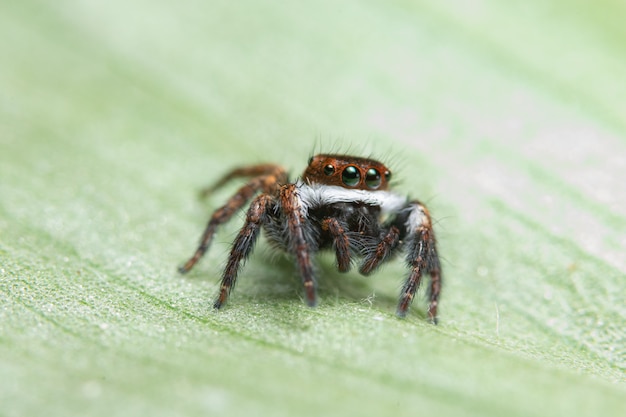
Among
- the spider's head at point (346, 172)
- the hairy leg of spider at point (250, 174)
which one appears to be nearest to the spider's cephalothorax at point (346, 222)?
the spider's head at point (346, 172)

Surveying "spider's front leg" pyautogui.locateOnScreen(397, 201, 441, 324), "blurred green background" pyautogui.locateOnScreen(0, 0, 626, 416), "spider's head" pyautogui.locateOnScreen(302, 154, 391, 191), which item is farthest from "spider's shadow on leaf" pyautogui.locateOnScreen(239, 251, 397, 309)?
"spider's head" pyautogui.locateOnScreen(302, 154, 391, 191)

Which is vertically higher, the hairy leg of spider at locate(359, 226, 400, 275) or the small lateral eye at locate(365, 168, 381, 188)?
the small lateral eye at locate(365, 168, 381, 188)

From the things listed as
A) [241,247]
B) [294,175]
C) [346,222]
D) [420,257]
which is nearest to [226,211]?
[241,247]

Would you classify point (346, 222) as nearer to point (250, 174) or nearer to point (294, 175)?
point (250, 174)

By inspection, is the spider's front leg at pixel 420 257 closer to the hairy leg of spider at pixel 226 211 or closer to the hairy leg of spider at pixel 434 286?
the hairy leg of spider at pixel 434 286

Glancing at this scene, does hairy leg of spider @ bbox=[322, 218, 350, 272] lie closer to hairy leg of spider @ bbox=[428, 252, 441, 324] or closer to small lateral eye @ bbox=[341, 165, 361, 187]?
small lateral eye @ bbox=[341, 165, 361, 187]

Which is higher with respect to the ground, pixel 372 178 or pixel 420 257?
pixel 372 178

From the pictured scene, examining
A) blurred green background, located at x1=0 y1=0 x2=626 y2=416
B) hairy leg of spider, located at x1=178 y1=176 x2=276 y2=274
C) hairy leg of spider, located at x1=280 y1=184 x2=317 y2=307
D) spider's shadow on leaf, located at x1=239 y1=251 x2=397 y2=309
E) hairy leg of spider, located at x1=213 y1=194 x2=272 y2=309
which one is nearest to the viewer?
blurred green background, located at x1=0 y1=0 x2=626 y2=416

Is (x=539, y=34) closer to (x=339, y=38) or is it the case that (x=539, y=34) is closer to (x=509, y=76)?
(x=509, y=76)

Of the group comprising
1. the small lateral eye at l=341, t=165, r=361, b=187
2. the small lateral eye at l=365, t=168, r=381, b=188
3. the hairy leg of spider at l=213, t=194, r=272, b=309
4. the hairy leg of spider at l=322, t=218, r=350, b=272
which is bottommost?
the hairy leg of spider at l=213, t=194, r=272, b=309
